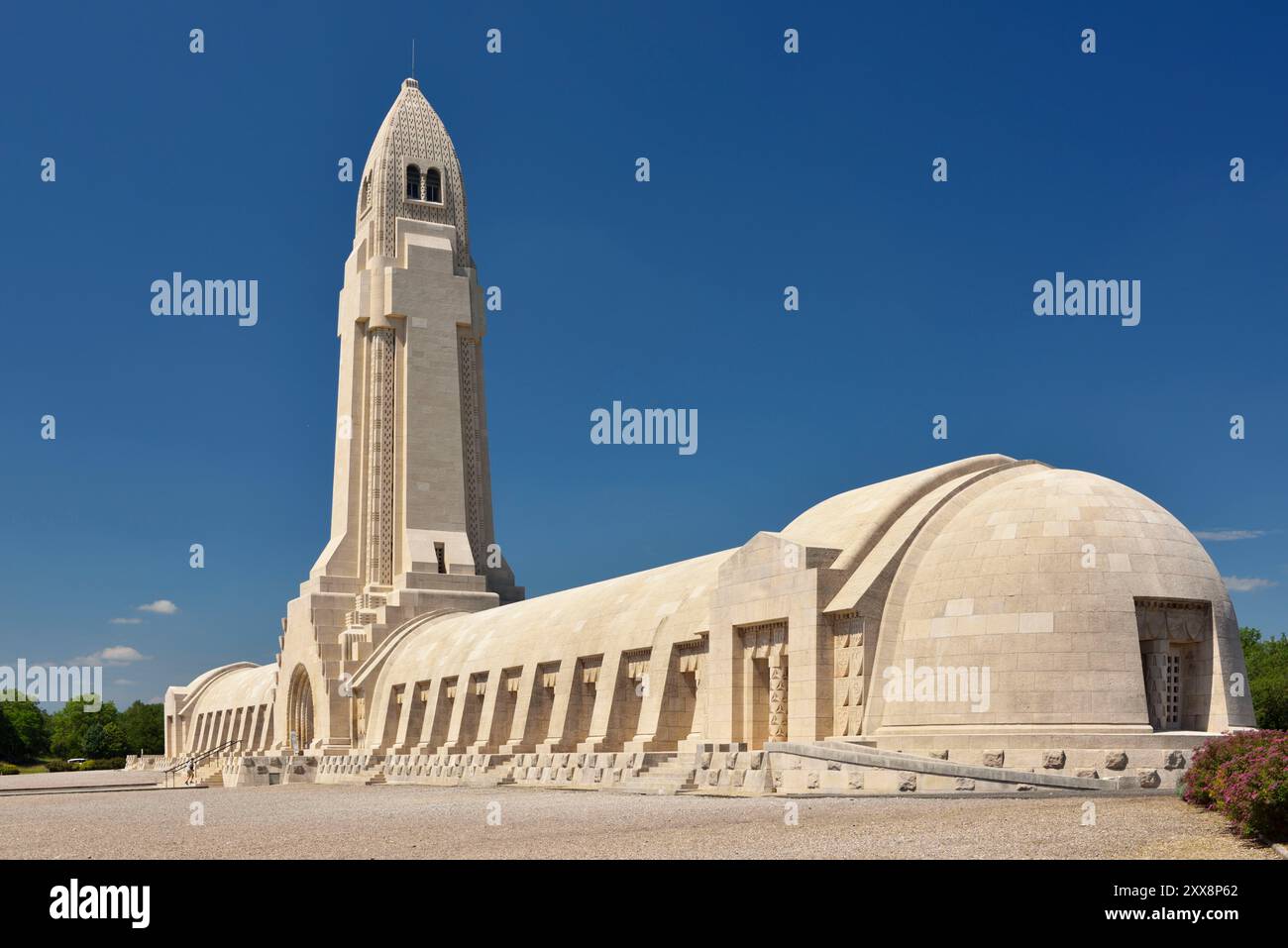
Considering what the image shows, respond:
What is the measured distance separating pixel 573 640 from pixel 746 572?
1139 centimetres

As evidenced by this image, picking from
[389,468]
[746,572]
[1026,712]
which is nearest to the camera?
[1026,712]

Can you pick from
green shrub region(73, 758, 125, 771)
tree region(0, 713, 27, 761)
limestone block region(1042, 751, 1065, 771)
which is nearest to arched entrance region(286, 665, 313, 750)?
green shrub region(73, 758, 125, 771)

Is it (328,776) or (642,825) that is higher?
(642,825)

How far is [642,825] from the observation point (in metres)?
16.5

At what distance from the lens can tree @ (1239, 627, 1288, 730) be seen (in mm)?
54250

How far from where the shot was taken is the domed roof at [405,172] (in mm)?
59406

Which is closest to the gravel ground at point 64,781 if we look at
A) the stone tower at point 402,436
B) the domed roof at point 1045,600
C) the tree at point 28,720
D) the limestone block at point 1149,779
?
the stone tower at point 402,436

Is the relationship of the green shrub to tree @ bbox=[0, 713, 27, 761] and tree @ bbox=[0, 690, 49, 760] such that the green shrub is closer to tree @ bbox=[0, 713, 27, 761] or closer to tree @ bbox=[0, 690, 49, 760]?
tree @ bbox=[0, 713, 27, 761]

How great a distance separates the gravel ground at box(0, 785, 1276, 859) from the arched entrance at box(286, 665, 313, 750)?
3290 cm

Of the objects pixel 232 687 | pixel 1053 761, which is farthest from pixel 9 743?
pixel 1053 761

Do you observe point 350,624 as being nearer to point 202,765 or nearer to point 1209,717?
point 202,765

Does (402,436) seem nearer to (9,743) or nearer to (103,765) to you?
(103,765)

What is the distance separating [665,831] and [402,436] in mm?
43650
